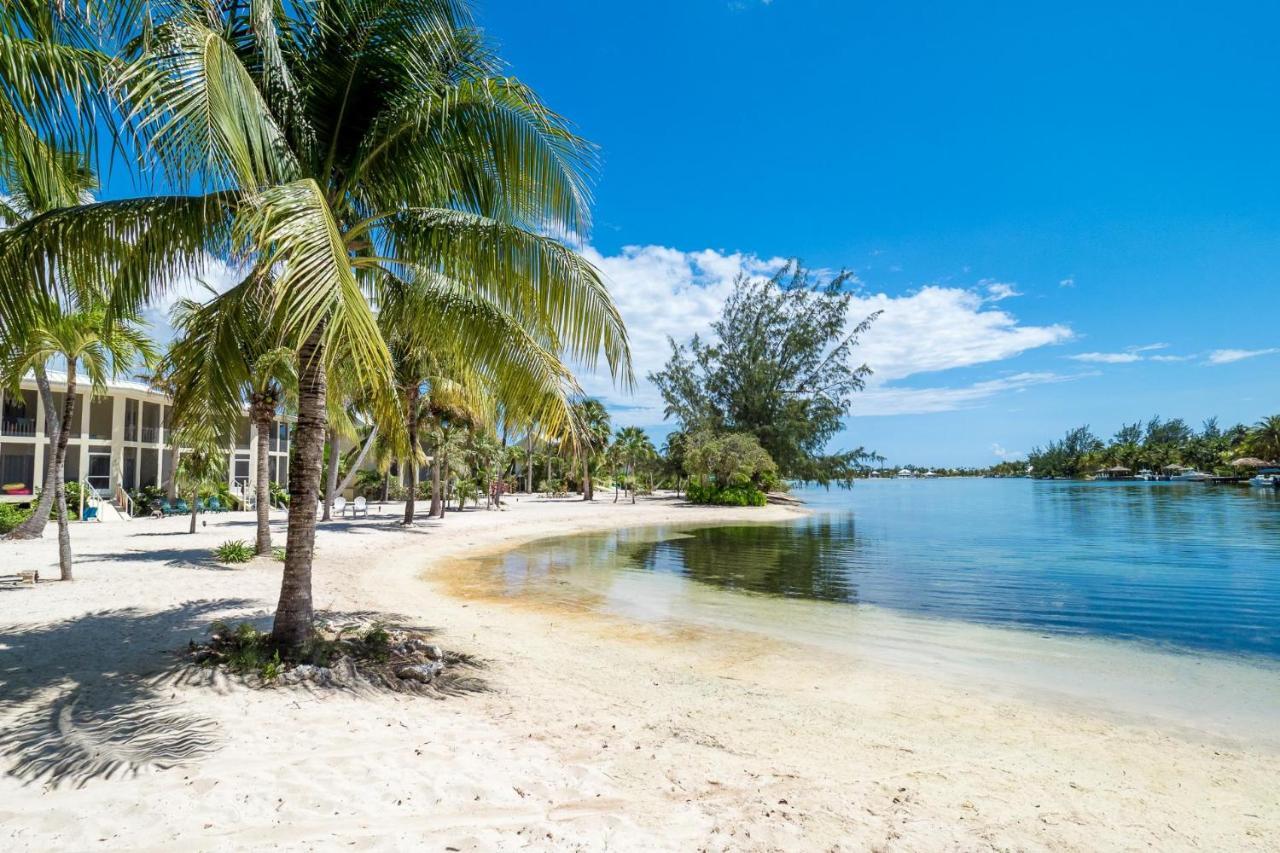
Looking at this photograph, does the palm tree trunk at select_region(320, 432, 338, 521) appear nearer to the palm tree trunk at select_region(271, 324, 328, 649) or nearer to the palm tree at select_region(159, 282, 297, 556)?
the palm tree at select_region(159, 282, 297, 556)

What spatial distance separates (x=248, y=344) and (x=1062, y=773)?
8.98m

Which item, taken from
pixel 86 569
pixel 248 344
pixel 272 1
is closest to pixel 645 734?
pixel 248 344

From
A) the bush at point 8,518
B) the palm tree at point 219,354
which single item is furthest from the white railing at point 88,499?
the palm tree at point 219,354

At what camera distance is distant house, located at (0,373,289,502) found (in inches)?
889

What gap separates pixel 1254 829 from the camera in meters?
4.36

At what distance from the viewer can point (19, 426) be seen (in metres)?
23.1

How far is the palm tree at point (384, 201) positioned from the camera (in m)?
5.29

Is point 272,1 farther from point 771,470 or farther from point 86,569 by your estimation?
point 771,470

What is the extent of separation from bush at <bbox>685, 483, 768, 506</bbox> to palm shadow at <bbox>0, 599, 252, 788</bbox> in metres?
43.3

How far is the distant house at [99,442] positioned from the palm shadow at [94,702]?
13.5 metres

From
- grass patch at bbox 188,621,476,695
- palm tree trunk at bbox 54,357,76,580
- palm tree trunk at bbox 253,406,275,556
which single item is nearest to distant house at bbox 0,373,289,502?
palm tree trunk at bbox 253,406,275,556

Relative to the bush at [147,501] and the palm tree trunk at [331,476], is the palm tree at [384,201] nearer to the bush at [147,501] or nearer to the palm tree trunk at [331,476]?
the palm tree trunk at [331,476]

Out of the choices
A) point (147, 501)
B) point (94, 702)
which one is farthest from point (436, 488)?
point (94, 702)

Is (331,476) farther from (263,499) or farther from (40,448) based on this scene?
(263,499)
